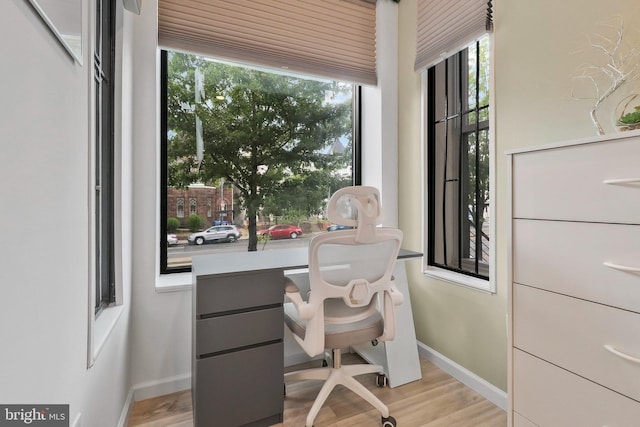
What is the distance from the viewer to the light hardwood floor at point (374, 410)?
169 cm

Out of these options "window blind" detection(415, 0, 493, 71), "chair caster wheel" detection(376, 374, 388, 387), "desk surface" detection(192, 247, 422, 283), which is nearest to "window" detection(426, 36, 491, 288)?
"window blind" detection(415, 0, 493, 71)

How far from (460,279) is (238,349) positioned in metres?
1.46

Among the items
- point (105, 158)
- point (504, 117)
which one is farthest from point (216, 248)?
point (504, 117)

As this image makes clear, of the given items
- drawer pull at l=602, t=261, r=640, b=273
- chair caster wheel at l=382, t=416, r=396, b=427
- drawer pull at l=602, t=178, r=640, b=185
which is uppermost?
drawer pull at l=602, t=178, r=640, b=185

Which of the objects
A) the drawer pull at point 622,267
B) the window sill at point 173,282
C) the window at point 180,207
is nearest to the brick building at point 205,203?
the window at point 180,207

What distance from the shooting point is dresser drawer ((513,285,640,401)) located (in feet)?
3.22

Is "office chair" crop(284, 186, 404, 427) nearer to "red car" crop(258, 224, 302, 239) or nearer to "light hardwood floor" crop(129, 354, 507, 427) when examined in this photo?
"light hardwood floor" crop(129, 354, 507, 427)

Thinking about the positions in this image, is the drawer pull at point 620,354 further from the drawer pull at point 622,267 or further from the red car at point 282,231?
the red car at point 282,231

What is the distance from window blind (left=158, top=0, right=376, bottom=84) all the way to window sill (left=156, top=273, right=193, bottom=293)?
1476mm

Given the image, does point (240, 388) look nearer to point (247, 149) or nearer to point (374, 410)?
point (374, 410)

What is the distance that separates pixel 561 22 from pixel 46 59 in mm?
2051

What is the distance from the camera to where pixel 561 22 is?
1.52m

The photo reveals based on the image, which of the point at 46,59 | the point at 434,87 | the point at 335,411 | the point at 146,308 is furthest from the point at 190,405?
the point at 434,87

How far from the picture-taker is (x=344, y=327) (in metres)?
1.63
